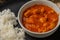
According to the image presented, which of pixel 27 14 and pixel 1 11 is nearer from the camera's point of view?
pixel 27 14

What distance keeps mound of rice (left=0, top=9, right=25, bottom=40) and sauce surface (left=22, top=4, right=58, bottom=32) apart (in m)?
0.07

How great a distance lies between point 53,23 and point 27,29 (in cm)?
14

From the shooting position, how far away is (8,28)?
3.48ft

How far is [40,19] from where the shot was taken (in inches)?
39.7

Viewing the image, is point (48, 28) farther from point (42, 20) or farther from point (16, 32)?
point (16, 32)

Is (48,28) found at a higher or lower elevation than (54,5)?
lower

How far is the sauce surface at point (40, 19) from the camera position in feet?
3.22

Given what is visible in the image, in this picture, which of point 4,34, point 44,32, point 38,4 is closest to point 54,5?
point 38,4

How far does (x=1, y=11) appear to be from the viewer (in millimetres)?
1150

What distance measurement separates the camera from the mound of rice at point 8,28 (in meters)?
1.03

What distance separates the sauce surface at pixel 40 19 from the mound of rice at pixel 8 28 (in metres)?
0.07

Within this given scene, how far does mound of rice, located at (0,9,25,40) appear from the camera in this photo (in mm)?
1027

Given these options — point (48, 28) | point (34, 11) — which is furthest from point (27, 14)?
point (48, 28)

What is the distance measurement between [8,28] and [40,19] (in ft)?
0.64
